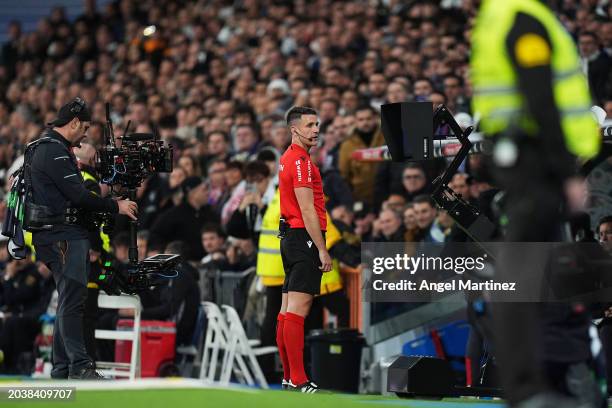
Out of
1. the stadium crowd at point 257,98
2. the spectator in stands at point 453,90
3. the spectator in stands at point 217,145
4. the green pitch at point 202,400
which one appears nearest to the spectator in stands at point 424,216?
the stadium crowd at point 257,98

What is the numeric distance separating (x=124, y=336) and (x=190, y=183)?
2715 millimetres

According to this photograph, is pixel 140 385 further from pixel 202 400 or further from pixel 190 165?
pixel 190 165

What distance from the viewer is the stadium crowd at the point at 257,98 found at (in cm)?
1252

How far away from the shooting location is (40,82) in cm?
2288

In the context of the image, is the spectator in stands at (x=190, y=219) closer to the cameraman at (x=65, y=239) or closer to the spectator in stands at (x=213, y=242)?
the spectator in stands at (x=213, y=242)

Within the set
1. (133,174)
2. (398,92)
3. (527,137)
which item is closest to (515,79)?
(527,137)

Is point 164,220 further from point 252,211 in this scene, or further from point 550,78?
point 550,78

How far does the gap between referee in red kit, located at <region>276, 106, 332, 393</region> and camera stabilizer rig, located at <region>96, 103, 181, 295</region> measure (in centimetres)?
111

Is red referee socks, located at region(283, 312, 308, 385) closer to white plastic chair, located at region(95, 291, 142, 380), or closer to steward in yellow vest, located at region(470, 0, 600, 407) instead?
white plastic chair, located at region(95, 291, 142, 380)

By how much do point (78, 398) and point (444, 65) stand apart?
7.81 metres

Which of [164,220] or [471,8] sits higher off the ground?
[471,8]

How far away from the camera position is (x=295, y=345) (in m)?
9.03

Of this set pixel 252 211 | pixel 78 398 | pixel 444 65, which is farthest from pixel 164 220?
pixel 78 398

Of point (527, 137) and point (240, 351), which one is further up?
point (527, 137)
